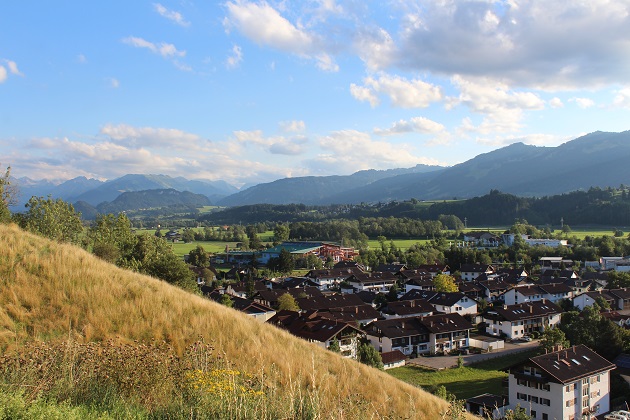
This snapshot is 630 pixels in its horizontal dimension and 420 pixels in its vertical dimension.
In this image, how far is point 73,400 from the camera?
4.76 metres

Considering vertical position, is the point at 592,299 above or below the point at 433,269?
above

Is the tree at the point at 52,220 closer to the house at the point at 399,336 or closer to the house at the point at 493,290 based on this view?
the house at the point at 399,336

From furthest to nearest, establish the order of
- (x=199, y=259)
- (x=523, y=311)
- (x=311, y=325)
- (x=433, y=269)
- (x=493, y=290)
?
(x=199, y=259) → (x=433, y=269) → (x=493, y=290) → (x=523, y=311) → (x=311, y=325)

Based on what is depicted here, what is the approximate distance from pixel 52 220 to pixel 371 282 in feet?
118

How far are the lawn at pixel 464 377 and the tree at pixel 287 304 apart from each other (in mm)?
12706

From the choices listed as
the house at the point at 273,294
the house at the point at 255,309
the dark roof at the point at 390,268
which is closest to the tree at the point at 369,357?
the house at the point at 255,309

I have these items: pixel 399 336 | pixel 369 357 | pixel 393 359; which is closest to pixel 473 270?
pixel 399 336

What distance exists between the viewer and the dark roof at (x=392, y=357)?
28458mm

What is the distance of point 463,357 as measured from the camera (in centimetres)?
3061

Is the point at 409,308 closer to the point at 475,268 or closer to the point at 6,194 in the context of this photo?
the point at 475,268

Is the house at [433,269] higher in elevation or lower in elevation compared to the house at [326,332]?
lower

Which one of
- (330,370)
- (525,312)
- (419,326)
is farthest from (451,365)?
(330,370)

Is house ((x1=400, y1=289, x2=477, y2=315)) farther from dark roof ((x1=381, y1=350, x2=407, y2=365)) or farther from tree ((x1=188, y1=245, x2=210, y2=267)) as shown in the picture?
tree ((x1=188, y1=245, x2=210, y2=267))

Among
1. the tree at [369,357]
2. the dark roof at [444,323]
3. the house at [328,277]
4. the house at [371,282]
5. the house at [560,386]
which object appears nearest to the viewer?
the house at [560,386]
